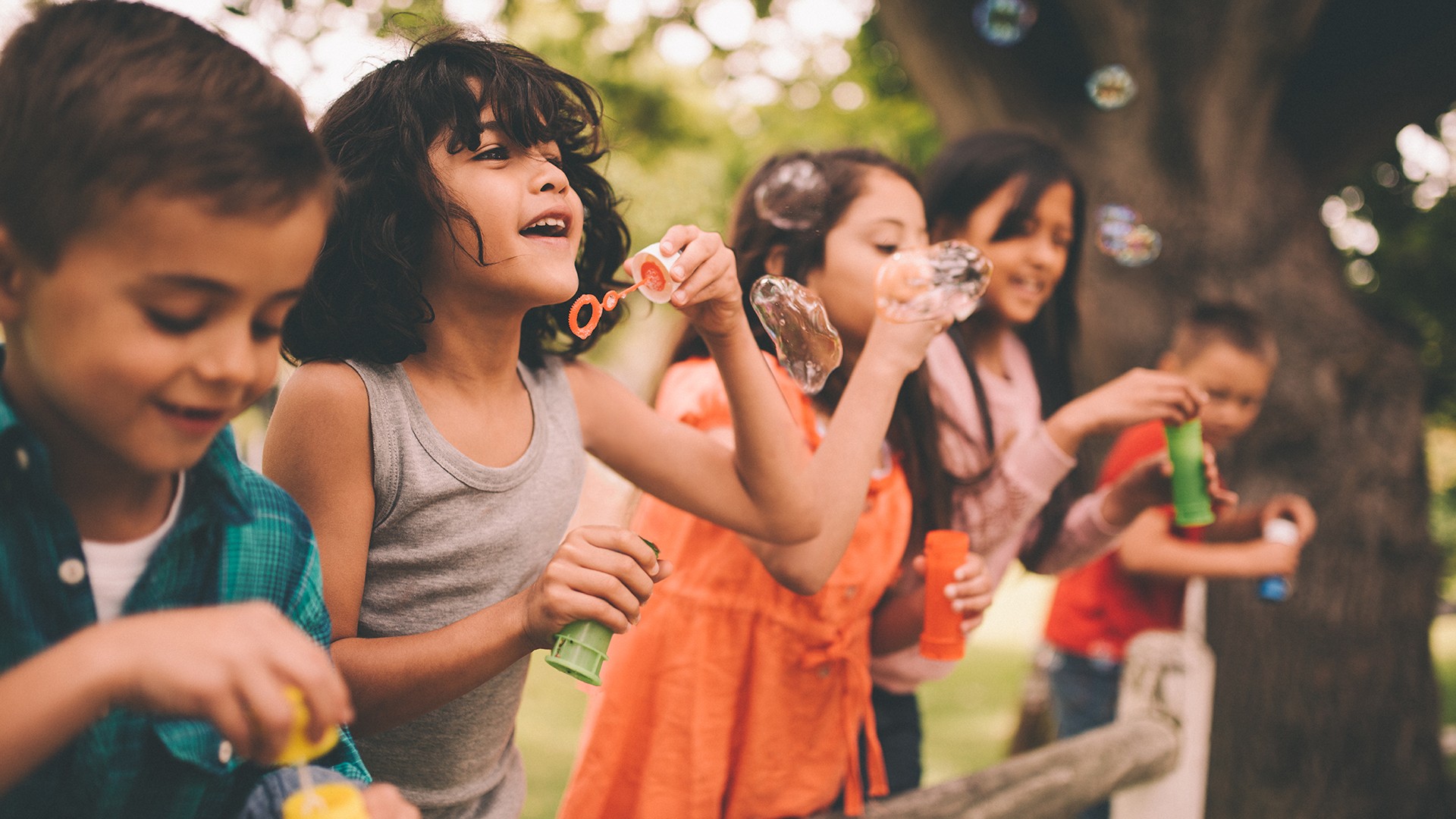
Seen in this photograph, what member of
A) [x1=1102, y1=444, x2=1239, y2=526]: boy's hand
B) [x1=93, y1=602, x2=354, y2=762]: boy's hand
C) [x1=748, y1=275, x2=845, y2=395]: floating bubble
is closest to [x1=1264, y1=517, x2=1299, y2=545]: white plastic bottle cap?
[x1=1102, y1=444, x2=1239, y2=526]: boy's hand

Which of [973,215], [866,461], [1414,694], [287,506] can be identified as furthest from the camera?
[1414,694]

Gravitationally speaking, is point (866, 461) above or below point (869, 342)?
below

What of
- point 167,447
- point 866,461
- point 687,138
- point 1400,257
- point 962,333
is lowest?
point 167,447

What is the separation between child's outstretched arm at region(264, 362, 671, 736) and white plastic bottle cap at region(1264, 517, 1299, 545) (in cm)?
221

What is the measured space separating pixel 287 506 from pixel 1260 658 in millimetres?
3986

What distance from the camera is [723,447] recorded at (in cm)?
157

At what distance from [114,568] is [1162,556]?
253 cm

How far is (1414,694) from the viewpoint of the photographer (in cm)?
389

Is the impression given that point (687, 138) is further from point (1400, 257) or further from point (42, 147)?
point (42, 147)

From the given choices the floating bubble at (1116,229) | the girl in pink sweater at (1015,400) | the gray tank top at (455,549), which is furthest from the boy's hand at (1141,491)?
the gray tank top at (455,549)

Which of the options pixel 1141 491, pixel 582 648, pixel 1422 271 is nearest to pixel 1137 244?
pixel 1141 491

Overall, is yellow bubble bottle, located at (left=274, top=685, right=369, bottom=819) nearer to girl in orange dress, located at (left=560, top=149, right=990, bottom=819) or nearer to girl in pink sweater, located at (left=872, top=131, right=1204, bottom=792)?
girl in orange dress, located at (left=560, top=149, right=990, bottom=819)

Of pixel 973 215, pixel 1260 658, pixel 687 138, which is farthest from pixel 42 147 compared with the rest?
pixel 687 138

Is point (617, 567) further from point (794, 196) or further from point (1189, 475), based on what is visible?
point (1189, 475)
